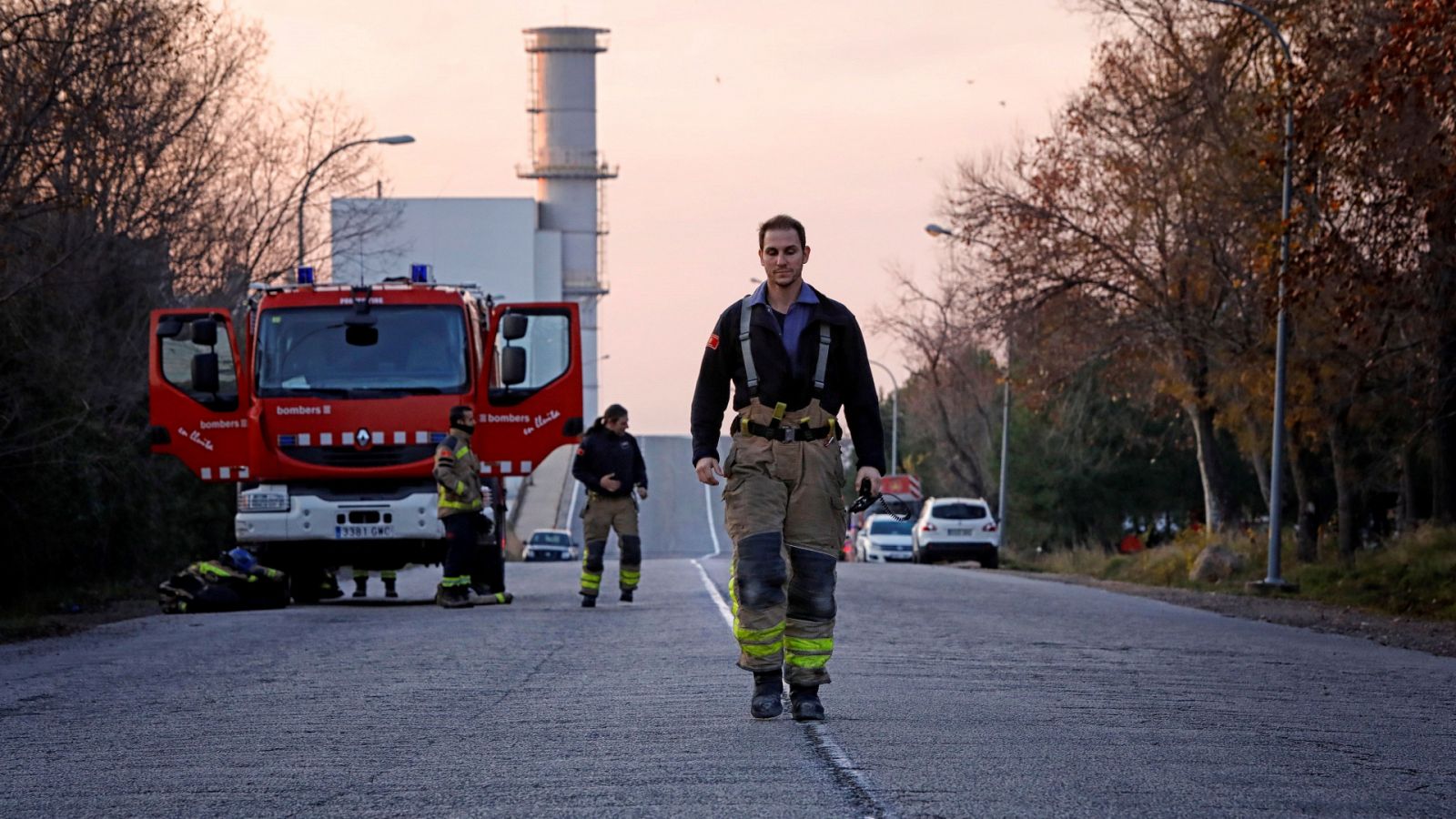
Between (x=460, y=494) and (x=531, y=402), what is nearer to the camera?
(x=460, y=494)

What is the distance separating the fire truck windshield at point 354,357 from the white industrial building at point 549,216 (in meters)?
96.6

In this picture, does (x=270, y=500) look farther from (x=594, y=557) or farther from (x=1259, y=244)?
(x=1259, y=244)

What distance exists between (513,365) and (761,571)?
11557 millimetres

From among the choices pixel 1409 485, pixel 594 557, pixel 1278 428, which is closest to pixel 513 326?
pixel 594 557

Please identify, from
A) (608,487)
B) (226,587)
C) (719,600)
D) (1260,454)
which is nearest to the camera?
(608,487)

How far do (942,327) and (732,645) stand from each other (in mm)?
33149

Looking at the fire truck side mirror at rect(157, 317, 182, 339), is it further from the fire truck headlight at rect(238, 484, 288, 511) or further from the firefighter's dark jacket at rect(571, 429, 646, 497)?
the firefighter's dark jacket at rect(571, 429, 646, 497)

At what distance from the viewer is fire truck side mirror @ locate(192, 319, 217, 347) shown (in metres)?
19.3

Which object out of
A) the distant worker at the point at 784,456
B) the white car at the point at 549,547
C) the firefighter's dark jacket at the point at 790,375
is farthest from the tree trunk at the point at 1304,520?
the white car at the point at 549,547

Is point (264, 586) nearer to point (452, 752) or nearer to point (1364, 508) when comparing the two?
point (452, 752)

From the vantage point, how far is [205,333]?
19.3 metres

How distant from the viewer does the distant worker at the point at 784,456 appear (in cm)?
859

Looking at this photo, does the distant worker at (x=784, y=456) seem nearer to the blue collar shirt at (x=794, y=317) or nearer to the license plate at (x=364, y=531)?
the blue collar shirt at (x=794, y=317)

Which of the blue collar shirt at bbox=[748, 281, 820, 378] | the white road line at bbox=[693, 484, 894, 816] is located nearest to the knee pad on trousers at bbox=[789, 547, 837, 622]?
the white road line at bbox=[693, 484, 894, 816]
